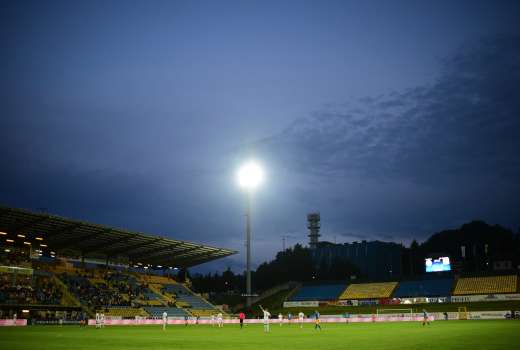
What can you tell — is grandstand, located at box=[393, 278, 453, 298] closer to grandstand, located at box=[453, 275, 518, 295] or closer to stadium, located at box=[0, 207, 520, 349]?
stadium, located at box=[0, 207, 520, 349]

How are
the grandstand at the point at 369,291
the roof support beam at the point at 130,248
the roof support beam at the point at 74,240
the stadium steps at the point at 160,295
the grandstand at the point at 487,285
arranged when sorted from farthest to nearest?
the grandstand at the point at 369,291 < the grandstand at the point at 487,285 < the stadium steps at the point at 160,295 < the roof support beam at the point at 130,248 < the roof support beam at the point at 74,240

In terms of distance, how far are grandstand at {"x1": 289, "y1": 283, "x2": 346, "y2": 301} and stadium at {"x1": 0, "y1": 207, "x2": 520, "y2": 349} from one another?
0.65 ft

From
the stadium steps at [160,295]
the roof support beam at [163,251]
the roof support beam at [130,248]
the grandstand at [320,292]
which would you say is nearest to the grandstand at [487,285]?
the grandstand at [320,292]

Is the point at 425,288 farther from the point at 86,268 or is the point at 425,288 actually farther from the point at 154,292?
the point at 86,268

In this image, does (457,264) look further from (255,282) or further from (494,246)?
(255,282)

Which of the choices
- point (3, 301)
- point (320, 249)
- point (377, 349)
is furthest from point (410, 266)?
point (377, 349)

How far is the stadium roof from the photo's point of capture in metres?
58.0

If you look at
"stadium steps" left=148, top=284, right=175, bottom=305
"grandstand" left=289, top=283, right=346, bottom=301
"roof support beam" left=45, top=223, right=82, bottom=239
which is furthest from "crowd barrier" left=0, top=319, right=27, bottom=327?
"grandstand" left=289, top=283, right=346, bottom=301

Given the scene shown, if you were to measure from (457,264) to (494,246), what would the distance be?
12112mm

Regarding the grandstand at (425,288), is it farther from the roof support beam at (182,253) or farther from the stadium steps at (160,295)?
the stadium steps at (160,295)

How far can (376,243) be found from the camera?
171 metres

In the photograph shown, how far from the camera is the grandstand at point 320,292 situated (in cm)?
9419

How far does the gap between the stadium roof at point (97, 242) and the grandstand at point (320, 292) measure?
19.1 m

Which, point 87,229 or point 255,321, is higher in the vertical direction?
point 87,229
